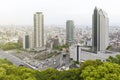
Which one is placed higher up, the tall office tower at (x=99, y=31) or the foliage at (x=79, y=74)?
the tall office tower at (x=99, y=31)

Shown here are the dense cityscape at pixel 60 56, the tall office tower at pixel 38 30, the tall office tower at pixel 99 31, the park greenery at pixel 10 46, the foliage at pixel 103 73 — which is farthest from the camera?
the tall office tower at pixel 38 30

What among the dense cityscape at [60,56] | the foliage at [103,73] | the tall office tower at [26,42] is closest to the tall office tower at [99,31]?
the dense cityscape at [60,56]

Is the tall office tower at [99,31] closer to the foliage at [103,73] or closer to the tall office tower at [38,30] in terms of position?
the tall office tower at [38,30]

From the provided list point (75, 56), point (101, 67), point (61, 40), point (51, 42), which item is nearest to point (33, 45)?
point (51, 42)

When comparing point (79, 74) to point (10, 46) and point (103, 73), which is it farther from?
point (10, 46)

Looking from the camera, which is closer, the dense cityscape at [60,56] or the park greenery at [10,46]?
the dense cityscape at [60,56]

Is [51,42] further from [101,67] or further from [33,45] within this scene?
[101,67]

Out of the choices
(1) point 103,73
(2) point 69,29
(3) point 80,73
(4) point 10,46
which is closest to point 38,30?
(4) point 10,46
